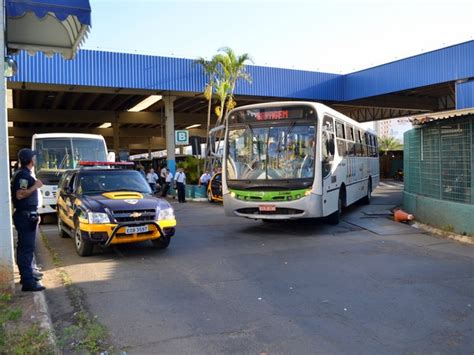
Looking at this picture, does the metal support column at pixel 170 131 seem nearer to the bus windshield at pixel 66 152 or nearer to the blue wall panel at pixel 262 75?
the blue wall panel at pixel 262 75

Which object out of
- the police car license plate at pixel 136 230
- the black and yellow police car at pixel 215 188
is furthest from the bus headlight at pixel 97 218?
the black and yellow police car at pixel 215 188

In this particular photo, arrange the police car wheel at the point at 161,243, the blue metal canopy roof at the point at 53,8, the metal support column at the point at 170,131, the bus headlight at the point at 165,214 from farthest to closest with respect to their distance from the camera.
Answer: the metal support column at the point at 170,131, the police car wheel at the point at 161,243, the bus headlight at the point at 165,214, the blue metal canopy roof at the point at 53,8

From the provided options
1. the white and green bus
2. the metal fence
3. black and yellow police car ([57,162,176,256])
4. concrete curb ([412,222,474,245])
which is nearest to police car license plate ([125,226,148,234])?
black and yellow police car ([57,162,176,256])

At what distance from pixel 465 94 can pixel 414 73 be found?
3144 mm

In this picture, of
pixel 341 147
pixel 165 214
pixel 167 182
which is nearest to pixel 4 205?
pixel 165 214

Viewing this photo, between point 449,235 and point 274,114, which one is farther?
point 274,114

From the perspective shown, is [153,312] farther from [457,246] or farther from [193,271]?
[457,246]

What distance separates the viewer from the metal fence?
10.4 metres

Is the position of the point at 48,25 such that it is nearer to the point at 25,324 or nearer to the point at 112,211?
the point at 112,211

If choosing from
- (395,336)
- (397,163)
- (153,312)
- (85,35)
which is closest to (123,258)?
(153,312)

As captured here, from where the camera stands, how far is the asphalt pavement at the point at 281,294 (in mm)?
4738

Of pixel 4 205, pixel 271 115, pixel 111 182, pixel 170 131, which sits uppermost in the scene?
pixel 170 131

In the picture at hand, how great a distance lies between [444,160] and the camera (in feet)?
37.7

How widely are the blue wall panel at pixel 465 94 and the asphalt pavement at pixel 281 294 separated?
12108 millimetres
